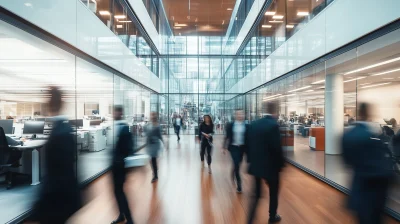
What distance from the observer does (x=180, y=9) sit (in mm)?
16828

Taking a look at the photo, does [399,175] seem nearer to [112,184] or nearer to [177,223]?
[177,223]

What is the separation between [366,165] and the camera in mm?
2381

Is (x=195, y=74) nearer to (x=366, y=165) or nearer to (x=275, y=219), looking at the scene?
(x=275, y=219)

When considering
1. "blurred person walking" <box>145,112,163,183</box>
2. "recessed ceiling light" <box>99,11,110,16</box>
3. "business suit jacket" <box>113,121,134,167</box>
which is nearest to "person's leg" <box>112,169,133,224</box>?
"business suit jacket" <box>113,121,134,167</box>

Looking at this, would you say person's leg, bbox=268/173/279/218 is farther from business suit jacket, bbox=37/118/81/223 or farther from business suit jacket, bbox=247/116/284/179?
business suit jacket, bbox=37/118/81/223

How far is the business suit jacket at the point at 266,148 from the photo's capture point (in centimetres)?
313

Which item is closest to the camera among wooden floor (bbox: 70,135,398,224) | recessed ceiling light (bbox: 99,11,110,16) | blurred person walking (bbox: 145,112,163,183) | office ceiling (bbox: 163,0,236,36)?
wooden floor (bbox: 70,135,398,224)

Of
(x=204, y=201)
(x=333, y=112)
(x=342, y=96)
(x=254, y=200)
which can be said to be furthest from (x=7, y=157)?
(x=342, y=96)

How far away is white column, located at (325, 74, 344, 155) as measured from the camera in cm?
882

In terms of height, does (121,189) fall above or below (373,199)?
Answer: below

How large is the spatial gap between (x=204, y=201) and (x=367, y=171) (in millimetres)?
2977

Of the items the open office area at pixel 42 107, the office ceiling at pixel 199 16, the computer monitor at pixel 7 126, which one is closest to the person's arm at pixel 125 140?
the open office area at pixel 42 107

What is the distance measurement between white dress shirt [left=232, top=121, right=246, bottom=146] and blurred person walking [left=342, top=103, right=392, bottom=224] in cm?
256

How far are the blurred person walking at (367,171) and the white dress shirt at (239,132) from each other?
2.56 meters
